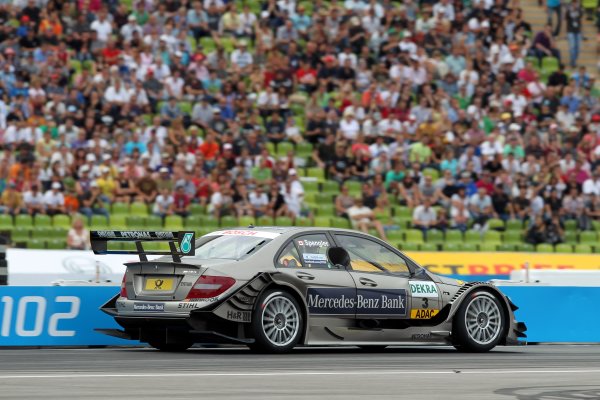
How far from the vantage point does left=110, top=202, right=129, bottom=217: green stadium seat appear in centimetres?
2389

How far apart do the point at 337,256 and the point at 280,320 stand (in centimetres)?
107

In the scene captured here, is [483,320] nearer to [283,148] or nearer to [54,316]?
[54,316]

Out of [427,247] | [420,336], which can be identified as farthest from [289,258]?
[427,247]

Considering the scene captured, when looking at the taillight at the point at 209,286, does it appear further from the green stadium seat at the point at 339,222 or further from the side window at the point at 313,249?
the green stadium seat at the point at 339,222

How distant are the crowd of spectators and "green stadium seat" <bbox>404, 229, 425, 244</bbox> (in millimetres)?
213

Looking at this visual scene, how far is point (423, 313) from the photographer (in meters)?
14.8

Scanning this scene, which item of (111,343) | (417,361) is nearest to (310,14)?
(111,343)

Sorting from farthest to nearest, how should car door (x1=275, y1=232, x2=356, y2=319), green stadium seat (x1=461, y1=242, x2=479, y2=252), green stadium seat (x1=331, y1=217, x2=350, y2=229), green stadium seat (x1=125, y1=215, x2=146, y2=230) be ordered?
1. green stadium seat (x1=461, y1=242, x2=479, y2=252)
2. green stadium seat (x1=331, y1=217, x2=350, y2=229)
3. green stadium seat (x1=125, y1=215, x2=146, y2=230)
4. car door (x1=275, y1=232, x2=356, y2=319)

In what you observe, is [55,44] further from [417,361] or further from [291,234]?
[417,361]

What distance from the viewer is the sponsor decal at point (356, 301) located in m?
14.1

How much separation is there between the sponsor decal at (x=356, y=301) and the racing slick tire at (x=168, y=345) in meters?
1.39

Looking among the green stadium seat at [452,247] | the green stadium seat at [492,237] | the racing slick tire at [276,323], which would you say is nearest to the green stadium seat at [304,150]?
the green stadium seat at [452,247]

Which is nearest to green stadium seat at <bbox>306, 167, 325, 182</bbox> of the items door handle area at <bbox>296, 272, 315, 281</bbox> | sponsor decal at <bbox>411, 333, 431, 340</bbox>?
sponsor decal at <bbox>411, 333, 431, 340</bbox>

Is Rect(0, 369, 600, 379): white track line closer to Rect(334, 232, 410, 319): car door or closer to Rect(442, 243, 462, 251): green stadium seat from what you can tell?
Rect(334, 232, 410, 319): car door
